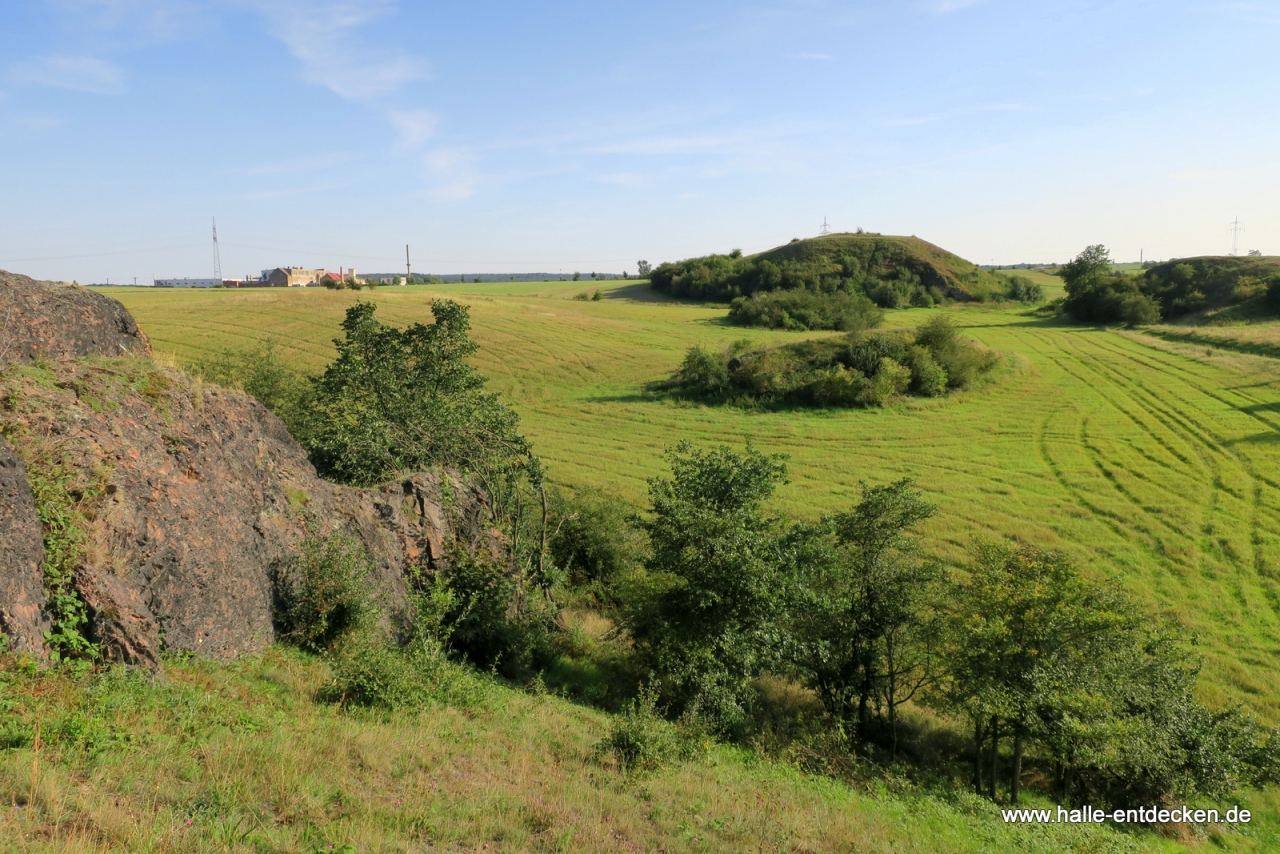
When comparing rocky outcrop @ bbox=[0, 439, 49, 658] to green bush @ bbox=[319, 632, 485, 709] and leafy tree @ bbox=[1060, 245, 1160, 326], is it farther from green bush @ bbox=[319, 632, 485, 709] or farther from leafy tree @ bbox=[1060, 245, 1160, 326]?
leafy tree @ bbox=[1060, 245, 1160, 326]

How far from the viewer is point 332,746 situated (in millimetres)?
7594

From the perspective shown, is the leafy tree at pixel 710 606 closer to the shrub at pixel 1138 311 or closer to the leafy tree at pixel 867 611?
the leafy tree at pixel 867 611

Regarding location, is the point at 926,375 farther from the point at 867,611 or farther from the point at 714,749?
the point at 714,749

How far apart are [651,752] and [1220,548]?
24569 mm

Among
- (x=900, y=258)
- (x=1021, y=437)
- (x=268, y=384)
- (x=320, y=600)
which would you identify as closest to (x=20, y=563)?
(x=320, y=600)

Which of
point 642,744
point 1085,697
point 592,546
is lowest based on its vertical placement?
point 592,546

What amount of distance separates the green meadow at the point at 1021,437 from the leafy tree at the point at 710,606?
8.94 m

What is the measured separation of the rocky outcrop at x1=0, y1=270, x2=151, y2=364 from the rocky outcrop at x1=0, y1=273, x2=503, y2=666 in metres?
0.17

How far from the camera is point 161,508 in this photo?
9.83 m

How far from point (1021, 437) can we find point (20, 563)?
43017 millimetres

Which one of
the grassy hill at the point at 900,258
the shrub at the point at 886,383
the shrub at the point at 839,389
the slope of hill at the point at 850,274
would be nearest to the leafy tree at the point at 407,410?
the shrub at the point at 839,389

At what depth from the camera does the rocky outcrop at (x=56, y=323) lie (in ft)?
37.5

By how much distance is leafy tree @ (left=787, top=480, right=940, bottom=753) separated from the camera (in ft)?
48.9

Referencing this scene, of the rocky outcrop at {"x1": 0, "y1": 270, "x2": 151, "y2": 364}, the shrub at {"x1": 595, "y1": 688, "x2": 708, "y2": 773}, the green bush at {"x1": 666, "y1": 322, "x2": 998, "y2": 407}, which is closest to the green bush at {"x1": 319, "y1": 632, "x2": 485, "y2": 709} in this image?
the shrub at {"x1": 595, "y1": 688, "x2": 708, "y2": 773}
